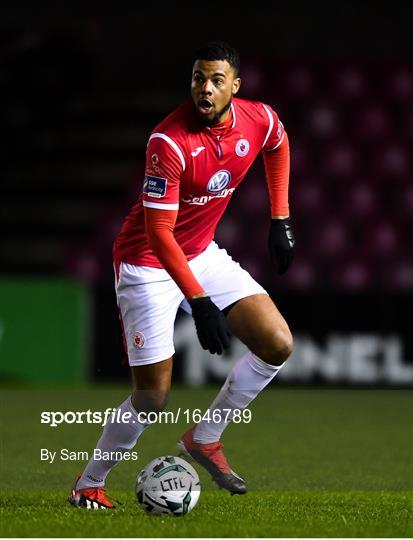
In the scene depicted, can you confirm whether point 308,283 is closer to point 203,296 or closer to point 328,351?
point 328,351

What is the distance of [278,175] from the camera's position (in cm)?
535

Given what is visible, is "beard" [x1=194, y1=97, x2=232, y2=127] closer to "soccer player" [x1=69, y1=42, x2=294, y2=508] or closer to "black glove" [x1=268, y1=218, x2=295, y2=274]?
"soccer player" [x1=69, y1=42, x2=294, y2=508]

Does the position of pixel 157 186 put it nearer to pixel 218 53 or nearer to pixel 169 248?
pixel 169 248

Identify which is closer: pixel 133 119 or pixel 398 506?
pixel 398 506

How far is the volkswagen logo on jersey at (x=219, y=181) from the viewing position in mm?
4945

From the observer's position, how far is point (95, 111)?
43.8ft

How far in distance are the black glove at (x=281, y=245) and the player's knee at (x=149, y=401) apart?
0.77m

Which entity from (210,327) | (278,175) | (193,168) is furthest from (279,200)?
(210,327)

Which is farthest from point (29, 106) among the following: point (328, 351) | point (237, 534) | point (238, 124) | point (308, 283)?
point (237, 534)

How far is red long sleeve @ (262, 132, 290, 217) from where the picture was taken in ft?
17.5

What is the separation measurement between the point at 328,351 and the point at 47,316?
218cm

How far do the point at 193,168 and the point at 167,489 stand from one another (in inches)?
46.9

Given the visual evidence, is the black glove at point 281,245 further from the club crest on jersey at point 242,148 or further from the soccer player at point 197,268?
the club crest on jersey at point 242,148

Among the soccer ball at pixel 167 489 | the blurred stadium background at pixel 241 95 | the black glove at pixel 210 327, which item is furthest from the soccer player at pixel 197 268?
the blurred stadium background at pixel 241 95
